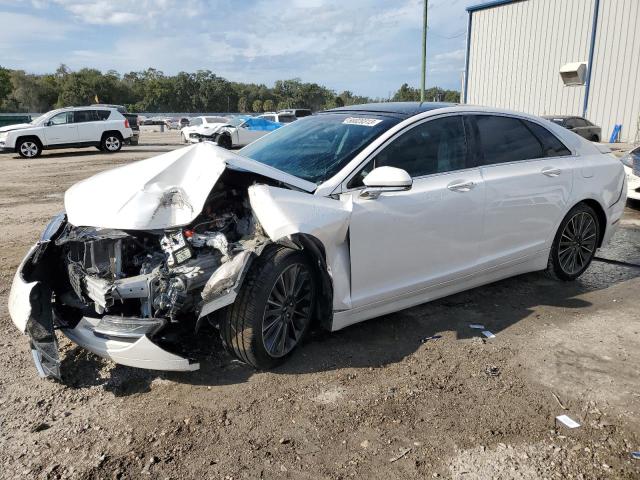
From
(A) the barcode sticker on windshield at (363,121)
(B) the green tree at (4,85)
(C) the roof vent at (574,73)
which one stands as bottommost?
(A) the barcode sticker on windshield at (363,121)

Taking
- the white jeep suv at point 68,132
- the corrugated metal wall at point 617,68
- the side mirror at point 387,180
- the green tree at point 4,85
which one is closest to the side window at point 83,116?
the white jeep suv at point 68,132

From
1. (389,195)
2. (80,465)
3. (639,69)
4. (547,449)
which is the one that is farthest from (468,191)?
(639,69)

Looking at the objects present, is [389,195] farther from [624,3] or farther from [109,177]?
[624,3]

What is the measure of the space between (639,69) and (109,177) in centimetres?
2839

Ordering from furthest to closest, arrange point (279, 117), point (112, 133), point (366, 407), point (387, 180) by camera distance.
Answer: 1. point (279, 117)
2. point (112, 133)
3. point (387, 180)
4. point (366, 407)

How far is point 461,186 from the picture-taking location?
386cm

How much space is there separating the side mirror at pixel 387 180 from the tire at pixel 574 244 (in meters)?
2.19

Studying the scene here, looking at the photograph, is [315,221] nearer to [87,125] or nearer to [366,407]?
[366,407]

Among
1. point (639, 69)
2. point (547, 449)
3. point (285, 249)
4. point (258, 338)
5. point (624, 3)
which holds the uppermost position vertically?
point (624, 3)

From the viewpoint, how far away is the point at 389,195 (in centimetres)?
349

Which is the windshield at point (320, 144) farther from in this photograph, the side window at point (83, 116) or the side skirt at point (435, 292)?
the side window at point (83, 116)

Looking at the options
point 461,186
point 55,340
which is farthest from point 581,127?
point 55,340

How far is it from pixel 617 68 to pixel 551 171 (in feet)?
86.3

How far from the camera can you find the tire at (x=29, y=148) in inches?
711
